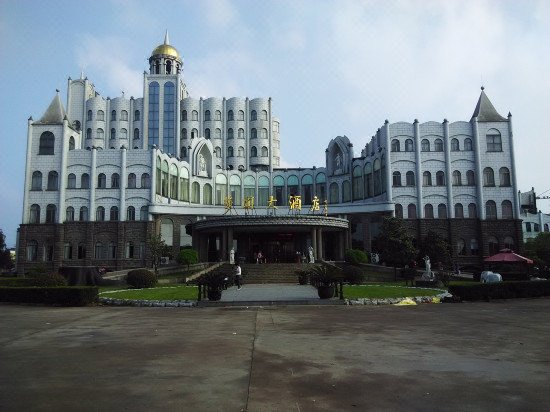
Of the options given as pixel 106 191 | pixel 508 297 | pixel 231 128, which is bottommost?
pixel 508 297

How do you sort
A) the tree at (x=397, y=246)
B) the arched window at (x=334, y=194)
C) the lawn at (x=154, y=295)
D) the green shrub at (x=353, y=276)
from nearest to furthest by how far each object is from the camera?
1. the lawn at (x=154, y=295)
2. the green shrub at (x=353, y=276)
3. the tree at (x=397, y=246)
4. the arched window at (x=334, y=194)

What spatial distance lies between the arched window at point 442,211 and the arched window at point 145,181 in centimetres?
3560

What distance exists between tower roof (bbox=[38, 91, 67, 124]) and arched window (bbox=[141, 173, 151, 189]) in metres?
12.5

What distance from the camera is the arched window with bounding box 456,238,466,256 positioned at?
174ft

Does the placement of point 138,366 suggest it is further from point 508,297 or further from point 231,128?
point 231,128

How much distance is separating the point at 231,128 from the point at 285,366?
74267 millimetres

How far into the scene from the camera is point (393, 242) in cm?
3806

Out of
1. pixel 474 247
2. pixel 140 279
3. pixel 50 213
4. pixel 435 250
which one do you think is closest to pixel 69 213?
pixel 50 213

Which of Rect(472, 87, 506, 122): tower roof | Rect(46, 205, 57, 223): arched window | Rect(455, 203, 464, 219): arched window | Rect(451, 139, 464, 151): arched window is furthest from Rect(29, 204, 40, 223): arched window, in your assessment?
Rect(472, 87, 506, 122): tower roof

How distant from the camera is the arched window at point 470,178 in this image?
55397mm

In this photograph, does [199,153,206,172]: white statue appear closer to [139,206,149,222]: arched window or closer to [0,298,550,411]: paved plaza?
[139,206,149,222]: arched window

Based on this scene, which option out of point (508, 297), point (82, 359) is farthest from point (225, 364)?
point (508, 297)

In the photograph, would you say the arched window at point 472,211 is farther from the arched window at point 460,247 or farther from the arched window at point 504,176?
the arched window at point 504,176

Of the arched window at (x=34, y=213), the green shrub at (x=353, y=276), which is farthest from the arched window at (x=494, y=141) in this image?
the arched window at (x=34, y=213)
